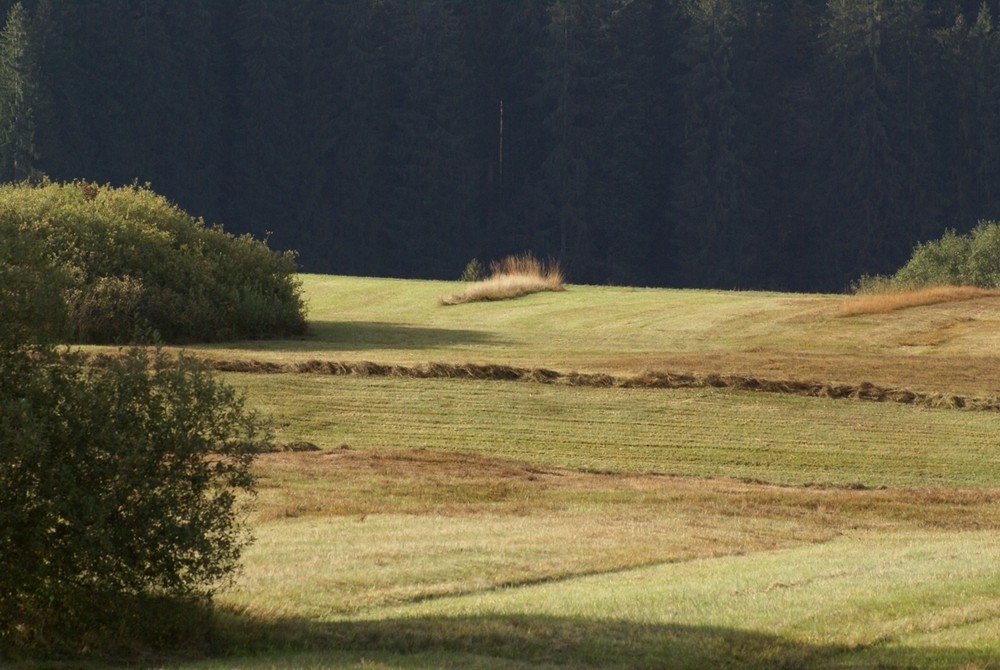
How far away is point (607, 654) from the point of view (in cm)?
987

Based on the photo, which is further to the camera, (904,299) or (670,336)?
(904,299)

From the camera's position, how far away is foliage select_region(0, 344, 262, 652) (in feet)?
32.3

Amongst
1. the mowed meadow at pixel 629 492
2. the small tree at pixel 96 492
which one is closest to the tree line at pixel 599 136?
the mowed meadow at pixel 629 492

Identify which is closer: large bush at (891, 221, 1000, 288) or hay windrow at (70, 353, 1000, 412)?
hay windrow at (70, 353, 1000, 412)

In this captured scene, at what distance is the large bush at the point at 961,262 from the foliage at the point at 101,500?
136 feet

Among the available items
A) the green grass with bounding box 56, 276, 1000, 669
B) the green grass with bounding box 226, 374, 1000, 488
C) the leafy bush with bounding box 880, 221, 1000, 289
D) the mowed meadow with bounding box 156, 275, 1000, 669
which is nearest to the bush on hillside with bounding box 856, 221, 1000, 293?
the leafy bush with bounding box 880, 221, 1000, 289

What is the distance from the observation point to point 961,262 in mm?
52000

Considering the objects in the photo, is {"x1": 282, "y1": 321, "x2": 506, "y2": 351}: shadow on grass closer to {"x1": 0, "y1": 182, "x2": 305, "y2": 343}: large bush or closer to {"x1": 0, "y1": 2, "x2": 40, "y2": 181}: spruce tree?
{"x1": 0, "y1": 182, "x2": 305, "y2": 343}: large bush

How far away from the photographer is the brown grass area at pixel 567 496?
16828mm

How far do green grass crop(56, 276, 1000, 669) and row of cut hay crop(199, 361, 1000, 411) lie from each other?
454 mm

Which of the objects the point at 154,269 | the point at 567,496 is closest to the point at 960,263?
the point at 154,269

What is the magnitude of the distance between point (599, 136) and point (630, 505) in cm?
6608

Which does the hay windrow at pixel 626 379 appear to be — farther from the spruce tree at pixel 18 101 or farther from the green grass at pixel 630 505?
the spruce tree at pixel 18 101

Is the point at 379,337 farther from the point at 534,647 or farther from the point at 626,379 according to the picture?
the point at 534,647
